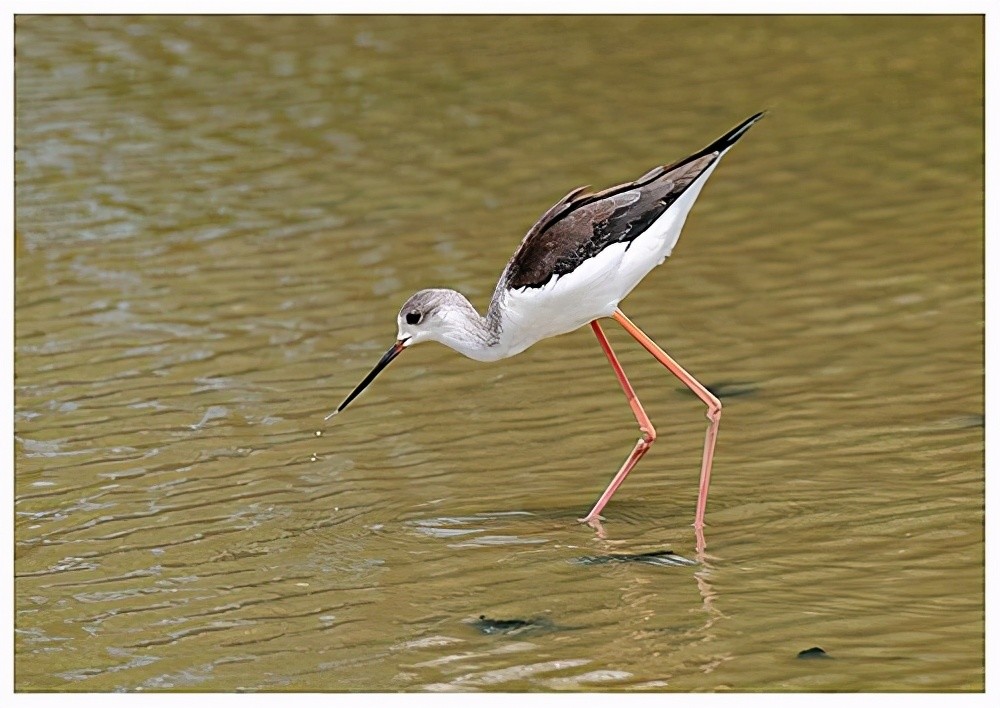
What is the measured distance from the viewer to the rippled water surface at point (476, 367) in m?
5.34

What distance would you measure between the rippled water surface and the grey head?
672mm

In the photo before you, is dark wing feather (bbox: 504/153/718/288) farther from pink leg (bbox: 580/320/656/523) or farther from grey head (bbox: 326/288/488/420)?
pink leg (bbox: 580/320/656/523)

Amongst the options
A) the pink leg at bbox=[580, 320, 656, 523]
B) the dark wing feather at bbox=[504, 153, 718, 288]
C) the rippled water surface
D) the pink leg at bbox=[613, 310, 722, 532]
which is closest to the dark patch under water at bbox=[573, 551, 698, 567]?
the rippled water surface

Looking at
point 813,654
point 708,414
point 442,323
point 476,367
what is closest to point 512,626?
point 813,654

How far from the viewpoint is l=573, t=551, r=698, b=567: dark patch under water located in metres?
5.81

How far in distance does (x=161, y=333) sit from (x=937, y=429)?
3908 mm

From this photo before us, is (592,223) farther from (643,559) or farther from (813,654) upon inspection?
(813,654)

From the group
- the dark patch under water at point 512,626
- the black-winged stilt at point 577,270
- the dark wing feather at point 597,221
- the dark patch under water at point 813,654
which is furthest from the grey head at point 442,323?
the dark patch under water at point 813,654

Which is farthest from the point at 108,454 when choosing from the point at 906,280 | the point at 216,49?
the point at 216,49

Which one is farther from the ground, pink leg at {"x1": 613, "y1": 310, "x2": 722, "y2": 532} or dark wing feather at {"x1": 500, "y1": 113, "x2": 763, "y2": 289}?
dark wing feather at {"x1": 500, "y1": 113, "x2": 763, "y2": 289}

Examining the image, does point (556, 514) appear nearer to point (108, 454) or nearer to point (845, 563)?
point (845, 563)

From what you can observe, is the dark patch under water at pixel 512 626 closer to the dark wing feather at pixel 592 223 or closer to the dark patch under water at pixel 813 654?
the dark patch under water at pixel 813 654

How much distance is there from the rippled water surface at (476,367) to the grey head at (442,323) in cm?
67

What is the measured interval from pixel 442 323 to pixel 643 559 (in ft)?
3.87
